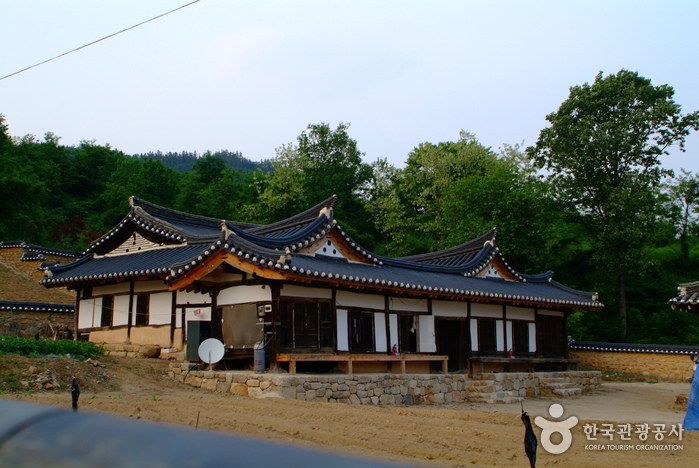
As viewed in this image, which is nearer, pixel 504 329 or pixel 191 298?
pixel 191 298

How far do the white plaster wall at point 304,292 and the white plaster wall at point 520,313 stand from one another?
10.5m

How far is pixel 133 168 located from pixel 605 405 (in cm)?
5178

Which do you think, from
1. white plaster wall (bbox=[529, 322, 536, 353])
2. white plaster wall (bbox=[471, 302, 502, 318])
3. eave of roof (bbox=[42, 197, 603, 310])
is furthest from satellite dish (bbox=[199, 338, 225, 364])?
white plaster wall (bbox=[529, 322, 536, 353])

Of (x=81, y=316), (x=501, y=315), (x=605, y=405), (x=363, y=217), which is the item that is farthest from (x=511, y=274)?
(x=363, y=217)

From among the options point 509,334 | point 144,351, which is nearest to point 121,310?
point 144,351

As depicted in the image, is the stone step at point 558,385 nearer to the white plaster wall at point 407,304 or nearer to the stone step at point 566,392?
the stone step at point 566,392

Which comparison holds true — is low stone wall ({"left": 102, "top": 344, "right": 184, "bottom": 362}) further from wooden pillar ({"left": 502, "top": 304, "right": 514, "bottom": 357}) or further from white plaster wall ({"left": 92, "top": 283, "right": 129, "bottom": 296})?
wooden pillar ({"left": 502, "top": 304, "right": 514, "bottom": 357})

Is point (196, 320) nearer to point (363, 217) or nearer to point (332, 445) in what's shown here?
point (332, 445)

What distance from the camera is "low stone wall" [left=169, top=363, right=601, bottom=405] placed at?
1554cm

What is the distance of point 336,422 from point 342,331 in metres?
6.68

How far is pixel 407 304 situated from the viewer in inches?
834

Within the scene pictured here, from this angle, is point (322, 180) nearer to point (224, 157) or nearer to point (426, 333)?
point (426, 333)

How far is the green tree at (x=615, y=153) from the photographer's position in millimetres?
36719

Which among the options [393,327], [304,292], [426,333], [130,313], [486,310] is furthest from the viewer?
[486,310]
